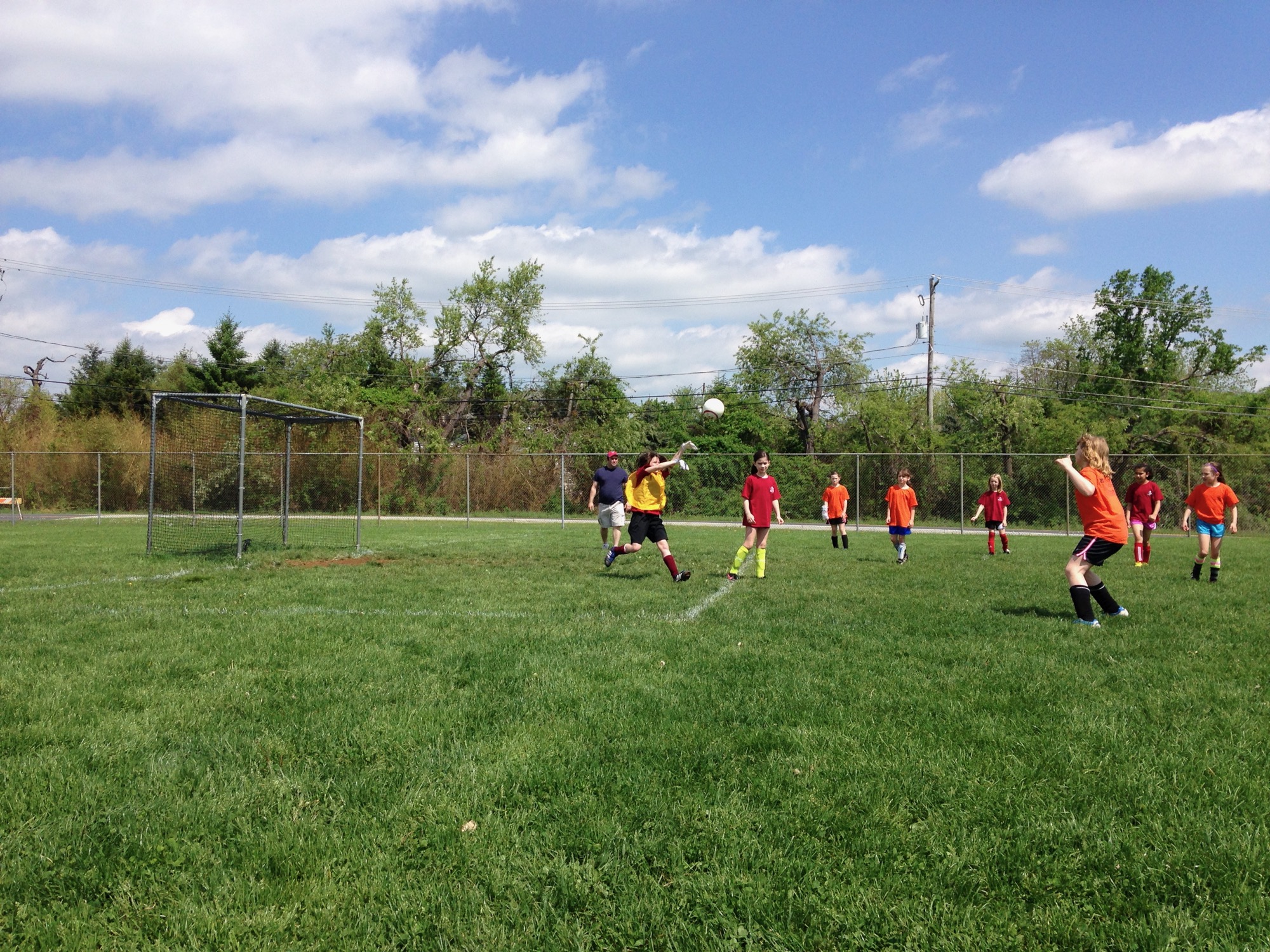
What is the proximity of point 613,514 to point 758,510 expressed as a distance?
3366 millimetres

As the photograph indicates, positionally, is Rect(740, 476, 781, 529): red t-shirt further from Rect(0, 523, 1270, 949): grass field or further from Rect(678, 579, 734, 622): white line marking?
Rect(0, 523, 1270, 949): grass field

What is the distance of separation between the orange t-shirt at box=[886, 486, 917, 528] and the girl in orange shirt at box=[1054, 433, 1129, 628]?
6739 millimetres

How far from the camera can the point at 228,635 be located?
23.1 feet

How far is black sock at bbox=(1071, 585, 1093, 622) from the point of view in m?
7.84

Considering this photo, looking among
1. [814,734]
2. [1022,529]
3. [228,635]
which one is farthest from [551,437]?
[814,734]

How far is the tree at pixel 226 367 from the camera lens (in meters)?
47.5

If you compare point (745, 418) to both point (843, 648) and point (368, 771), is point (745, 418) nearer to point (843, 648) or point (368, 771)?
point (843, 648)

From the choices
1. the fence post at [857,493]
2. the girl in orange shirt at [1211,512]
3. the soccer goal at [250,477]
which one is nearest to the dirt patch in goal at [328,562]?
the soccer goal at [250,477]

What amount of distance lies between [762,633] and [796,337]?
142 ft

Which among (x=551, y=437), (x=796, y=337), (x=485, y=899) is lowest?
(x=485, y=899)

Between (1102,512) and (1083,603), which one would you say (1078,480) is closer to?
(1102,512)

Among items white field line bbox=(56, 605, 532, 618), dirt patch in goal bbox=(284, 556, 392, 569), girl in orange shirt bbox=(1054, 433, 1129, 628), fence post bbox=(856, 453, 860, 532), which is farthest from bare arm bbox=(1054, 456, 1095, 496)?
fence post bbox=(856, 453, 860, 532)

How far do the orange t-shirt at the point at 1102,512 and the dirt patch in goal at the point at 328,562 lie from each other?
10522mm

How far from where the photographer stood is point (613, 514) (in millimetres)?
14039
